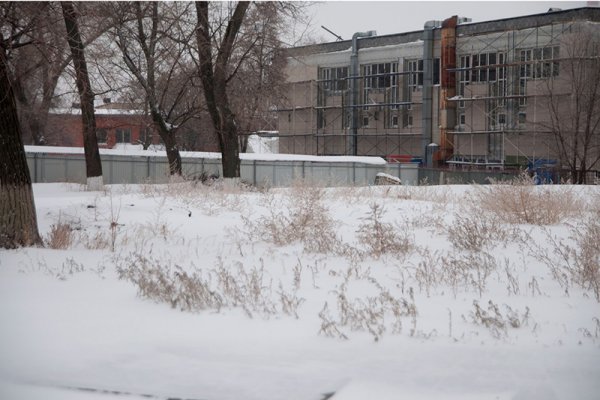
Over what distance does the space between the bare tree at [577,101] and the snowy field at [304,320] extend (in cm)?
2219

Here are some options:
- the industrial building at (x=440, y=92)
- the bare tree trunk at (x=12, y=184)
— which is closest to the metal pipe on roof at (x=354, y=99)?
the industrial building at (x=440, y=92)

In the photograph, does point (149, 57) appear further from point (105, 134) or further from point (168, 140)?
point (105, 134)

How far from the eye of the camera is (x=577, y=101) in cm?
3017

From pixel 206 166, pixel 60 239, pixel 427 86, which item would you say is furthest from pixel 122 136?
pixel 60 239

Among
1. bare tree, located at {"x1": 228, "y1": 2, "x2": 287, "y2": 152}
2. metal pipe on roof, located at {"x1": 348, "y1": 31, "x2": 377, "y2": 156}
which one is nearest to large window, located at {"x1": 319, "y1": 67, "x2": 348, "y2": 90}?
metal pipe on roof, located at {"x1": 348, "y1": 31, "x2": 377, "y2": 156}

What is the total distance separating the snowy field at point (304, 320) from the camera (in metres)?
5.13

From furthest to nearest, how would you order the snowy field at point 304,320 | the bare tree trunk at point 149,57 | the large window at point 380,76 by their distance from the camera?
the large window at point 380,76
the bare tree trunk at point 149,57
the snowy field at point 304,320

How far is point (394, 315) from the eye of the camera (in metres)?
6.07

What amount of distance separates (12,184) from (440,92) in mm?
32820

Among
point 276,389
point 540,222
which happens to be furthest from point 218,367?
point 540,222

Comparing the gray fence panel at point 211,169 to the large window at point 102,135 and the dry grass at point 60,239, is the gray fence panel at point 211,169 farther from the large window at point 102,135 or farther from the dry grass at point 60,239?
the dry grass at point 60,239

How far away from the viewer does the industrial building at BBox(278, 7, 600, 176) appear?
35.8m

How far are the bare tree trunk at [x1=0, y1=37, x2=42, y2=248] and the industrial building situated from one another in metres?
21.3

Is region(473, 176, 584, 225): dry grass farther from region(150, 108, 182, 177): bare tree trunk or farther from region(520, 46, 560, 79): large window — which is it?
region(520, 46, 560, 79): large window
